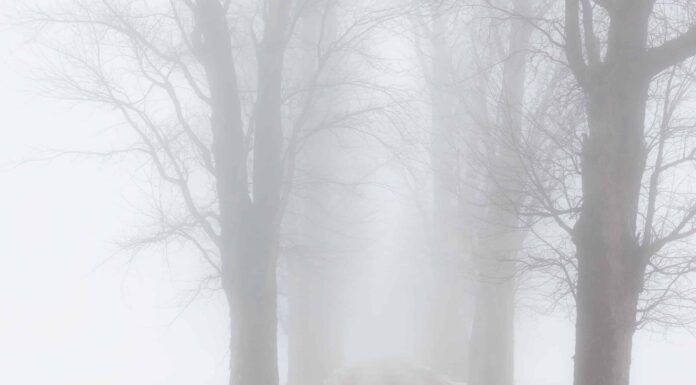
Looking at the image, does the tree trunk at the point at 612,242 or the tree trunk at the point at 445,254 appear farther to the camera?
the tree trunk at the point at 445,254

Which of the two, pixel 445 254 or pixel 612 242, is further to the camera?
pixel 445 254

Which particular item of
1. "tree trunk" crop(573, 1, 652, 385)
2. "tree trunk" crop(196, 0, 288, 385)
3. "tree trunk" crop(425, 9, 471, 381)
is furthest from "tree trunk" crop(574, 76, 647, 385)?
"tree trunk" crop(425, 9, 471, 381)

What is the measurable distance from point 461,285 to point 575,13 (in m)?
17.6

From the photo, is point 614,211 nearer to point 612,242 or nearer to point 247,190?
point 612,242

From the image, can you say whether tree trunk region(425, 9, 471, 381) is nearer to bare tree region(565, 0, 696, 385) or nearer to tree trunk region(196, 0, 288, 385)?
tree trunk region(196, 0, 288, 385)

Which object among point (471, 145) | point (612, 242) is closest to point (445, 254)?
point (471, 145)

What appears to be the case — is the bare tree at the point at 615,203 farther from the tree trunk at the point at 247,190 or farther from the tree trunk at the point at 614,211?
the tree trunk at the point at 247,190

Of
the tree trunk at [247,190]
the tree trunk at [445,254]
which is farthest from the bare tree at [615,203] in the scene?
the tree trunk at [445,254]

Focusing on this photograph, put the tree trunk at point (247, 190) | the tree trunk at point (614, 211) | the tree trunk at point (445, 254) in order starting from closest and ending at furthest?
the tree trunk at point (614, 211) → the tree trunk at point (247, 190) → the tree trunk at point (445, 254)

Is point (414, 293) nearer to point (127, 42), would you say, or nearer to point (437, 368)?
point (437, 368)

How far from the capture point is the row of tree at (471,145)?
8.31 metres

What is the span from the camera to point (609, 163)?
327 inches

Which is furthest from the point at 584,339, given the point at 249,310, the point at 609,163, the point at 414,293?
the point at 414,293

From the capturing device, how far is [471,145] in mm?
12477
